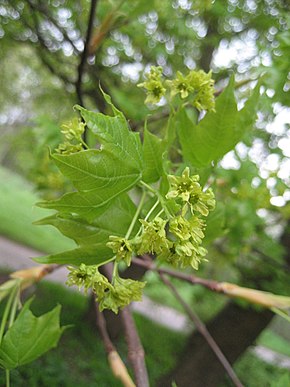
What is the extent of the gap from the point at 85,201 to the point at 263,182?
52.5 inches

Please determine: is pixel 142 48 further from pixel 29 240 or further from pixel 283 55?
pixel 29 240

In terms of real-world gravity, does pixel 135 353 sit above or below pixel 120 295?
below

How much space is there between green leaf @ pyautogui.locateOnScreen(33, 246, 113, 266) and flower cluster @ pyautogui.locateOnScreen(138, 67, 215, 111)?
0.31m

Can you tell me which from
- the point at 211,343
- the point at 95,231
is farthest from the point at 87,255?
the point at 211,343

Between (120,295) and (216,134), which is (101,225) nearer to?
(120,295)

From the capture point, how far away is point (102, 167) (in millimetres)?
655

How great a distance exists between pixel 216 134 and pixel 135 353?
50cm

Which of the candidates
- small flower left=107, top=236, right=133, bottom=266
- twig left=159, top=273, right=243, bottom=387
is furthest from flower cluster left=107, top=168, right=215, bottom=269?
twig left=159, top=273, right=243, bottom=387

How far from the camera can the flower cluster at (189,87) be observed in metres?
0.88

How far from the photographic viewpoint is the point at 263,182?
1898 mm

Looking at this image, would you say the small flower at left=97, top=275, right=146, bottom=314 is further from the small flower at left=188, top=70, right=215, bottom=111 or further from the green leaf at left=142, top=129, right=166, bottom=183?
the small flower at left=188, top=70, right=215, bottom=111

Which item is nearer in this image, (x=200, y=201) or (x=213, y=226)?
(x=200, y=201)

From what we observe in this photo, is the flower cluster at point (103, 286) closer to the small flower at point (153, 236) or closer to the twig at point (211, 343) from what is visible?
the small flower at point (153, 236)

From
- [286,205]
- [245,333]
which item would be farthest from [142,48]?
[245,333]
